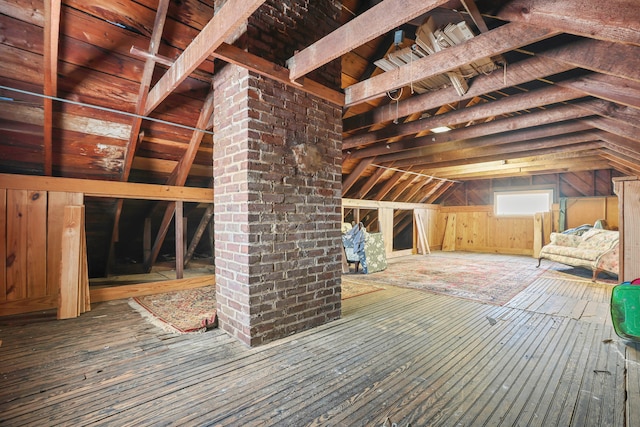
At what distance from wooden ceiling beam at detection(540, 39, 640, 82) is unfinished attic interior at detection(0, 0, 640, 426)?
0.03 ft

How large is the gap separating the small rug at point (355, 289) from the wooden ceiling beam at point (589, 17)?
3094mm

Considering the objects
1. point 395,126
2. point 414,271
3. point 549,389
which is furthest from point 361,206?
point 549,389

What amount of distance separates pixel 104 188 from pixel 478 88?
4.18 metres

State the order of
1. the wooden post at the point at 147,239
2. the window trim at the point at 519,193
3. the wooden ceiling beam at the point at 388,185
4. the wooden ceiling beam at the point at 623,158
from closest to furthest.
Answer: the wooden ceiling beam at the point at 623,158 < the wooden post at the point at 147,239 < the wooden ceiling beam at the point at 388,185 < the window trim at the point at 519,193

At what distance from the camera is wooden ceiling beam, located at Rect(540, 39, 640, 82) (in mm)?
1602

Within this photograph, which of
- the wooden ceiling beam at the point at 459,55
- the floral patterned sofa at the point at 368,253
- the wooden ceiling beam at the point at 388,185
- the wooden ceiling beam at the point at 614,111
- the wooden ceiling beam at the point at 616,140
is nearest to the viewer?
the wooden ceiling beam at the point at 459,55

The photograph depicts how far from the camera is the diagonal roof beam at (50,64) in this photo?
76.7 inches

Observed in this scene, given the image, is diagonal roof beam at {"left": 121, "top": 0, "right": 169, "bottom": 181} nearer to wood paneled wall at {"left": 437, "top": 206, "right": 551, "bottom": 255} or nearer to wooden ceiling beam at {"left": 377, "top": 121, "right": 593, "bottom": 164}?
wooden ceiling beam at {"left": 377, "top": 121, "right": 593, "bottom": 164}

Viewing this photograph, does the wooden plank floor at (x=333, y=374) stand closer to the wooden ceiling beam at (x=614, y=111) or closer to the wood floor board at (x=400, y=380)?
the wood floor board at (x=400, y=380)

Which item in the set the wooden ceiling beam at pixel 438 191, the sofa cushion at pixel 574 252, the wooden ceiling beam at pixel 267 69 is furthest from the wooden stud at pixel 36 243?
the wooden ceiling beam at pixel 438 191

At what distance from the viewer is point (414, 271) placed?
554 cm

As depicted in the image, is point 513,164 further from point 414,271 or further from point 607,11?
point 607,11

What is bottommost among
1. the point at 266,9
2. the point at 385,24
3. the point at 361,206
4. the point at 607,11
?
the point at 361,206

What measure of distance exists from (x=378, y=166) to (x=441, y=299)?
315 cm
